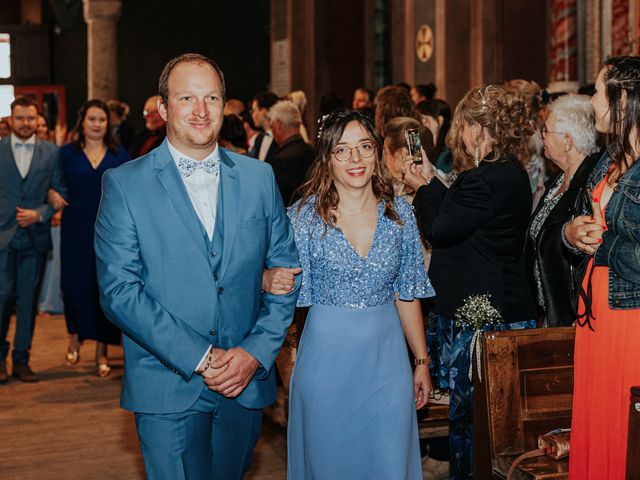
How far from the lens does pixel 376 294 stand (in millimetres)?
3768

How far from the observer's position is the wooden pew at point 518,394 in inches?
161

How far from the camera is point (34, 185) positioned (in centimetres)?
759

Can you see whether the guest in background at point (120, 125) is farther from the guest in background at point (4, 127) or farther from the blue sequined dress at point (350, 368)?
the blue sequined dress at point (350, 368)

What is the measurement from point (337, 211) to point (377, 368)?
1.90ft

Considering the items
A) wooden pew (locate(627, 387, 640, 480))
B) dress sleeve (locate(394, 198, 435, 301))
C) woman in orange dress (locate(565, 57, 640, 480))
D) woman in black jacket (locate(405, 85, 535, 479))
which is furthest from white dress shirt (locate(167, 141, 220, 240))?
woman in black jacket (locate(405, 85, 535, 479))

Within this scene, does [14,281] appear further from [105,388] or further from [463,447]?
[463,447]

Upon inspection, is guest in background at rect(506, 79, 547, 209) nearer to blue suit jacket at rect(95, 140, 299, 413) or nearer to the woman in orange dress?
the woman in orange dress

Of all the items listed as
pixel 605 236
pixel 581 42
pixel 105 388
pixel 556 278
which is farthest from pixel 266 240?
pixel 581 42

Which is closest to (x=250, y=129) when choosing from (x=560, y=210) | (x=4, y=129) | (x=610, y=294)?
(x=4, y=129)

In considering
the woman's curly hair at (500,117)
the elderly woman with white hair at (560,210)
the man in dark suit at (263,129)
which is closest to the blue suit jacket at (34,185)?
the man in dark suit at (263,129)

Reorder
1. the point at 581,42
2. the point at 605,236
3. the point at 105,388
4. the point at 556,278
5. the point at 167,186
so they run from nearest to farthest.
A: the point at 167,186
the point at 605,236
the point at 556,278
the point at 105,388
the point at 581,42

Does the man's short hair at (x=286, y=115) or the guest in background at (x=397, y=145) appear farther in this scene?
the man's short hair at (x=286, y=115)

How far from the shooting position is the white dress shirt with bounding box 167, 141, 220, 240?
10.8ft

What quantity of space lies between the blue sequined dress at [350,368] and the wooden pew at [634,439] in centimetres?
85
